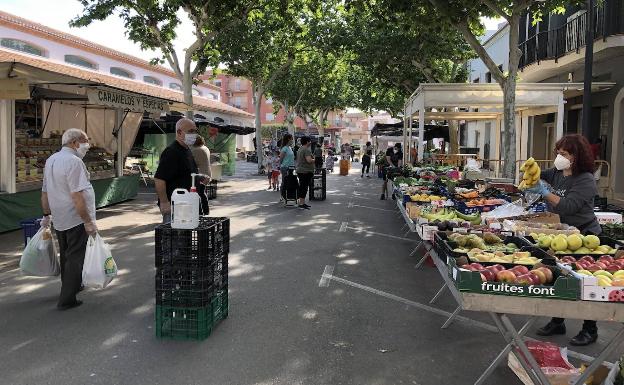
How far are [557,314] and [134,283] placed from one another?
4972 millimetres

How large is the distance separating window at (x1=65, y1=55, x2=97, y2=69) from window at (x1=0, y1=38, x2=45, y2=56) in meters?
2.28

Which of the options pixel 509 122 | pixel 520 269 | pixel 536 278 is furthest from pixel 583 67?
pixel 536 278

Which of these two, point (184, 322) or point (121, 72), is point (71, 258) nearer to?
A: point (184, 322)

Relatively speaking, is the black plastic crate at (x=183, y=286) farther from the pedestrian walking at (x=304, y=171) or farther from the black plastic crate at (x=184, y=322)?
the pedestrian walking at (x=304, y=171)

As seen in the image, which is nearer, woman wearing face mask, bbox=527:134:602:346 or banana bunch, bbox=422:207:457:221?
woman wearing face mask, bbox=527:134:602:346

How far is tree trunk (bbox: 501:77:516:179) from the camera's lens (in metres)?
12.0

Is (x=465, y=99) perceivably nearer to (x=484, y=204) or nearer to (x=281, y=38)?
(x=484, y=204)

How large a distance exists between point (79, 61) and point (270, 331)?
33.3 m

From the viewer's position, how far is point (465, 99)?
14484 mm

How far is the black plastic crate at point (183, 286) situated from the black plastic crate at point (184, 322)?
0.19ft

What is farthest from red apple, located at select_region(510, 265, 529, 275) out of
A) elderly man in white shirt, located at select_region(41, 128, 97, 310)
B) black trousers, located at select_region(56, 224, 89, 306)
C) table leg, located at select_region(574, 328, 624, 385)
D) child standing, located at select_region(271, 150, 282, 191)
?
child standing, located at select_region(271, 150, 282, 191)

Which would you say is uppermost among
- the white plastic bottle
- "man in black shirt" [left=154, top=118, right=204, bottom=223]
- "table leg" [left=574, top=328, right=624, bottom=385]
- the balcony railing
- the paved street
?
the balcony railing

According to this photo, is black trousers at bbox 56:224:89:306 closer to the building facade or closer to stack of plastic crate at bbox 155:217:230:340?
stack of plastic crate at bbox 155:217:230:340

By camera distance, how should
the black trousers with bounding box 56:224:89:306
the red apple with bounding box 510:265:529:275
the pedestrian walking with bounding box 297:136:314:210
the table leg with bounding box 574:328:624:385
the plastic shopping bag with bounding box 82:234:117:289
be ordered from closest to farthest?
the table leg with bounding box 574:328:624:385 < the red apple with bounding box 510:265:529:275 < the plastic shopping bag with bounding box 82:234:117:289 < the black trousers with bounding box 56:224:89:306 < the pedestrian walking with bounding box 297:136:314:210
